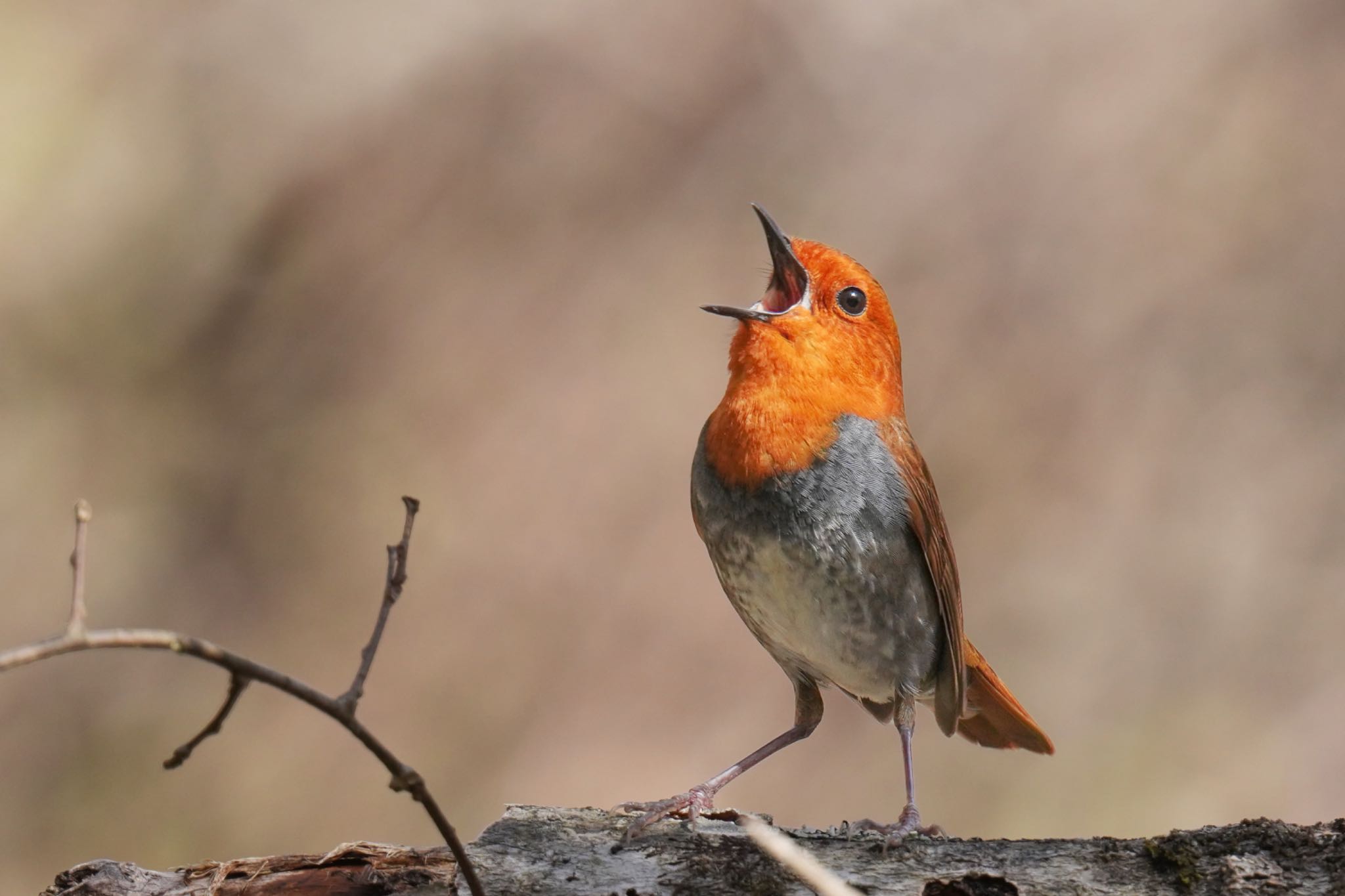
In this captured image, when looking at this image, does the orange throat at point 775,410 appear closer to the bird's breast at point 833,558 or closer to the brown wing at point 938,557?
the bird's breast at point 833,558

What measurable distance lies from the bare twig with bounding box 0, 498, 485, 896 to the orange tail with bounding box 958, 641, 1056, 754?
2.39 metres

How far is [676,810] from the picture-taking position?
10.3ft

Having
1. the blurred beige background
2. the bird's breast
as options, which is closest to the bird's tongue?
the bird's breast

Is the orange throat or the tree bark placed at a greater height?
the orange throat

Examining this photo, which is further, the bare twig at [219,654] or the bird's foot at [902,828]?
the bird's foot at [902,828]

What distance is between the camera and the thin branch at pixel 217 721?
1546mm

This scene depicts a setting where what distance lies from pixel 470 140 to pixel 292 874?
198 inches

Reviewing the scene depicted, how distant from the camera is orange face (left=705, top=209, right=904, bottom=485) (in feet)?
11.1

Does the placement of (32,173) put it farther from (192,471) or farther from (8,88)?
(192,471)

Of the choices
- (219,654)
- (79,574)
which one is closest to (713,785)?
(219,654)

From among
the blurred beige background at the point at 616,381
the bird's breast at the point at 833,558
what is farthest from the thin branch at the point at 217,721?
the blurred beige background at the point at 616,381

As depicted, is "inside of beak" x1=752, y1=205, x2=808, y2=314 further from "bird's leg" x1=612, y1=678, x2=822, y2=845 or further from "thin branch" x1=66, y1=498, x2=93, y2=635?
"thin branch" x1=66, y1=498, x2=93, y2=635

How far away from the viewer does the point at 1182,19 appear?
23.6 ft

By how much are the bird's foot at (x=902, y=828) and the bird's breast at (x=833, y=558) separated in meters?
0.46
